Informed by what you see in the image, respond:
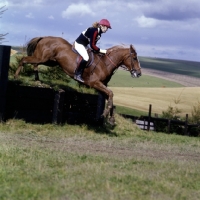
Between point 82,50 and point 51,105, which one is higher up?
point 82,50

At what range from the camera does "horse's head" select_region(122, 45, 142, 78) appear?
16.0 m

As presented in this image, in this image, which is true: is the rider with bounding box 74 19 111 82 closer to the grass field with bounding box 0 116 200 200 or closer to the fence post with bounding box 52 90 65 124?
the fence post with bounding box 52 90 65 124

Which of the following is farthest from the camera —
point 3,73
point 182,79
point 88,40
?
point 182,79

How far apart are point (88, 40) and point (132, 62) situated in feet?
4.61

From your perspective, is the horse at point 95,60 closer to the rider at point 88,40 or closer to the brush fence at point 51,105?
the rider at point 88,40

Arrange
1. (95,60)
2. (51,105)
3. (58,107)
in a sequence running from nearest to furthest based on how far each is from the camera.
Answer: (95,60) < (58,107) < (51,105)

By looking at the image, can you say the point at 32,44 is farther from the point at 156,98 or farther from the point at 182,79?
the point at 182,79

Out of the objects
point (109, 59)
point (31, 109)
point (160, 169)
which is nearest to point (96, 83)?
point (109, 59)

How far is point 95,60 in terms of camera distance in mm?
15984

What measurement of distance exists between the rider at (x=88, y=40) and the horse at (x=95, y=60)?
188mm

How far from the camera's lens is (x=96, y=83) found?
15.7m

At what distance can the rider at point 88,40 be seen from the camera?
15.1m

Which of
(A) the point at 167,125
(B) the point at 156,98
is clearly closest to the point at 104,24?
(A) the point at 167,125

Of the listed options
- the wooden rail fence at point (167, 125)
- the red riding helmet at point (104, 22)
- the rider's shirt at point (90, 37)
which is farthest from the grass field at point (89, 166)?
the wooden rail fence at point (167, 125)
